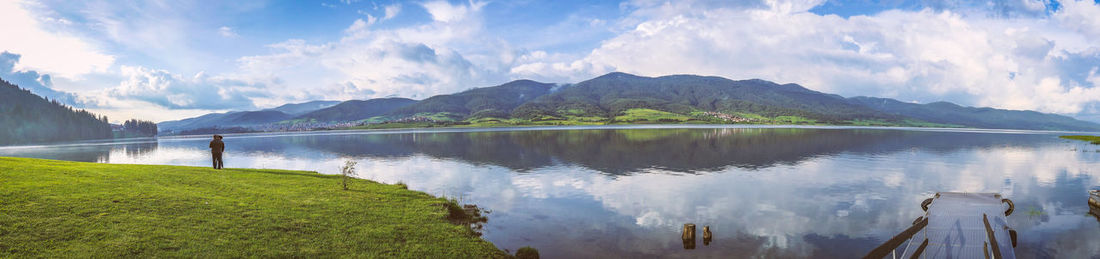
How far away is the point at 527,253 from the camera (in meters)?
16.9

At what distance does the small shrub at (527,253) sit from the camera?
656 inches

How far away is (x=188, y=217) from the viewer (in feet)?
50.3

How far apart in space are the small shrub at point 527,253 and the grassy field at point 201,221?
89cm

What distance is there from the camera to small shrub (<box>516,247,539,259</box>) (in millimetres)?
16656

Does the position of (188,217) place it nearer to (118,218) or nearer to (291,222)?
(118,218)

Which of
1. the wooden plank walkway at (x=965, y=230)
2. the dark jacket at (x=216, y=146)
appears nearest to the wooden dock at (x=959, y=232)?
the wooden plank walkway at (x=965, y=230)

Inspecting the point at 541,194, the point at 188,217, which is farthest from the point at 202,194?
the point at 541,194

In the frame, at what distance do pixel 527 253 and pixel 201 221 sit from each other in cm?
1130

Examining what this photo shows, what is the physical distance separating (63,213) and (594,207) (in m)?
22.2

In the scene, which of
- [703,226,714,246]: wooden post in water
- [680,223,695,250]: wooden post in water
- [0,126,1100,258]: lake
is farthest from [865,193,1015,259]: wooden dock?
[680,223,695,250]: wooden post in water

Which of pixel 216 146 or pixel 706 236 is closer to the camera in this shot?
pixel 706 236

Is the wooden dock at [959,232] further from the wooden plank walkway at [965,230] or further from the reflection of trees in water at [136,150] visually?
the reflection of trees in water at [136,150]

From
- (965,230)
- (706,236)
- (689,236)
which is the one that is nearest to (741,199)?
(706,236)

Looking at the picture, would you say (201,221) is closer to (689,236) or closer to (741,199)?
(689,236)
